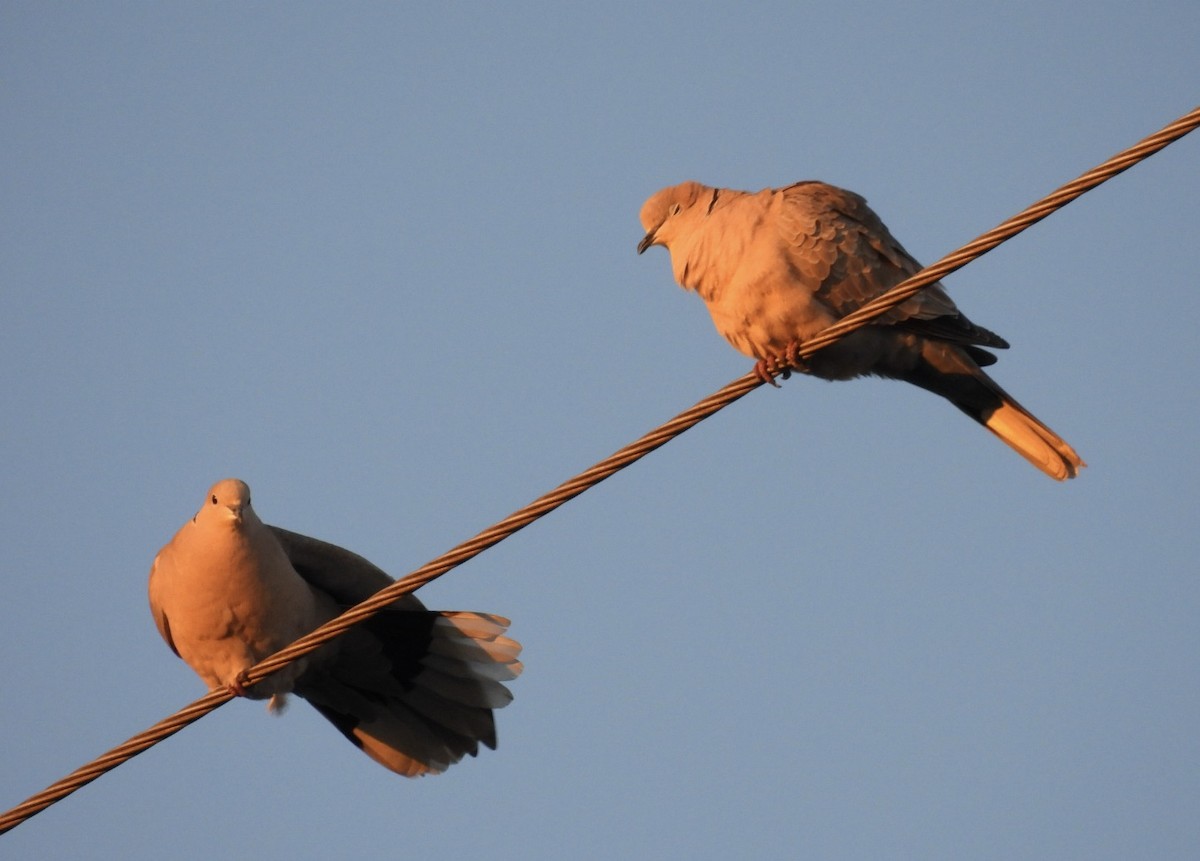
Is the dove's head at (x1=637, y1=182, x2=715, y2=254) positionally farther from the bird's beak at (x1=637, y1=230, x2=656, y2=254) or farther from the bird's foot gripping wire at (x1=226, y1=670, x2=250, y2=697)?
the bird's foot gripping wire at (x1=226, y1=670, x2=250, y2=697)

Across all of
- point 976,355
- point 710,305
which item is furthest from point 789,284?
point 976,355

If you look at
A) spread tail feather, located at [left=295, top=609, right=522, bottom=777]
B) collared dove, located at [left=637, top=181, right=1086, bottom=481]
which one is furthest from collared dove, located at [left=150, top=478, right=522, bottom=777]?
collared dove, located at [left=637, top=181, right=1086, bottom=481]

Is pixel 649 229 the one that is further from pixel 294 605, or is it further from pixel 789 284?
pixel 294 605

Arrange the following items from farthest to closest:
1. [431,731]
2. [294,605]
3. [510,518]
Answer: [431,731]
[294,605]
[510,518]

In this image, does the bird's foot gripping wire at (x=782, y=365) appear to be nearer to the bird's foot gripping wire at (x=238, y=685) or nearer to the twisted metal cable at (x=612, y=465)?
the twisted metal cable at (x=612, y=465)

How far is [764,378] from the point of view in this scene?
20.6 ft

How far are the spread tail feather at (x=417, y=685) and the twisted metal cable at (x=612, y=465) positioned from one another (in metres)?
1.70

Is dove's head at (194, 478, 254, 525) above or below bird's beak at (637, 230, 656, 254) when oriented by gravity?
below

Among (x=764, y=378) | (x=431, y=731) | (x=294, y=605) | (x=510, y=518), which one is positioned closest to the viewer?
(x=510, y=518)

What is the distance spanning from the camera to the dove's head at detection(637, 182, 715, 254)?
23.7 feet

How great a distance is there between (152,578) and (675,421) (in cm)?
319

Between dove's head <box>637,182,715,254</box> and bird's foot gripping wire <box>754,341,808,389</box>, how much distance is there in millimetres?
966

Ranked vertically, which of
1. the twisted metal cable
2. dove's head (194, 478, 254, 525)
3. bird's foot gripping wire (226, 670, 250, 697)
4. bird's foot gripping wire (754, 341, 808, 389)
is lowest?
the twisted metal cable

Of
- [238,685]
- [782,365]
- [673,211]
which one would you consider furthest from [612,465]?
[673,211]
